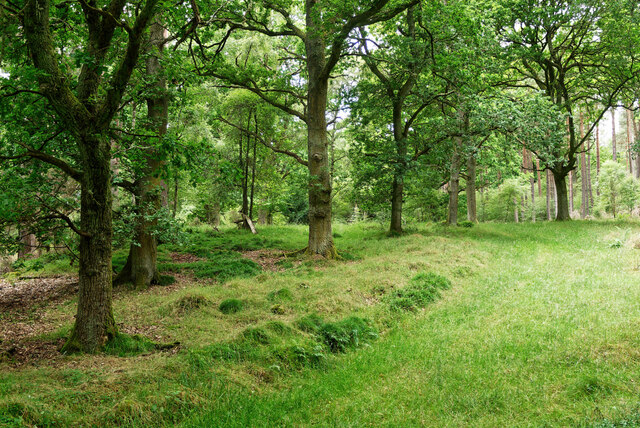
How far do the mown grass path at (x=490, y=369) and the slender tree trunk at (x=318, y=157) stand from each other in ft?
14.1

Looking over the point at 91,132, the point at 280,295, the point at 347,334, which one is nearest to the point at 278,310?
the point at 280,295

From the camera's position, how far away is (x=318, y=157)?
46.8 feet

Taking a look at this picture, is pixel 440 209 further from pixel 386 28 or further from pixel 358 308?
Result: pixel 358 308

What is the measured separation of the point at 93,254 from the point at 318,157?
922 cm

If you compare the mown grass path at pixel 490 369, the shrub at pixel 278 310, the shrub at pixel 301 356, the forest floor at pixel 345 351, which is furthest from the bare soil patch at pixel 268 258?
the shrub at pixel 301 356

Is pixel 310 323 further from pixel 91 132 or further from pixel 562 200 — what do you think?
pixel 562 200

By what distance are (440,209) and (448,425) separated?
29837 millimetres

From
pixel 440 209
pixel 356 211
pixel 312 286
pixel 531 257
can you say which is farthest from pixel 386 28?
pixel 356 211

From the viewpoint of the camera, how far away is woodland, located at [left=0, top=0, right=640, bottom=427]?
4812mm

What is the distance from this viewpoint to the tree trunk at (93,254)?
20.3ft

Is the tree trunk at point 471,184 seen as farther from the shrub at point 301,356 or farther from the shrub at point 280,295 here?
the shrub at point 301,356

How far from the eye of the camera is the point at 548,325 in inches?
272

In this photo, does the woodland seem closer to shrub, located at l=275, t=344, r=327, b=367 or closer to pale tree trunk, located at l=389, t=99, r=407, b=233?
shrub, located at l=275, t=344, r=327, b=367

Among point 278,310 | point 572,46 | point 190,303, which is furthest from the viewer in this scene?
point 572,46
